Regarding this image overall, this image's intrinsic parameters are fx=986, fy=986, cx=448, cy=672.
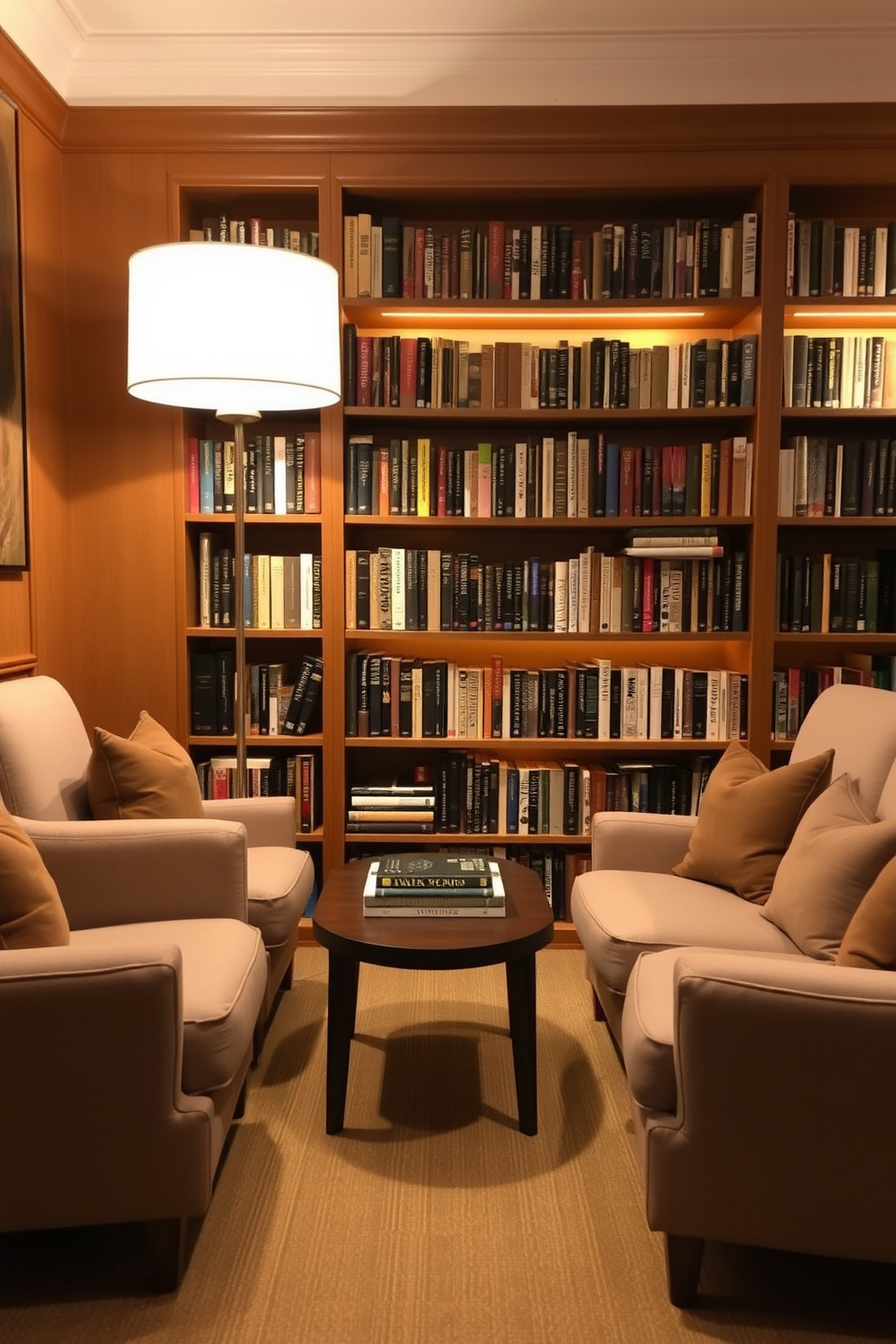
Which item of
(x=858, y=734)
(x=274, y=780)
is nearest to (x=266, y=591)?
(x=274, y=780)

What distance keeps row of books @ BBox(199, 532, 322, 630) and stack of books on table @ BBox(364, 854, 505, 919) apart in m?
1.17

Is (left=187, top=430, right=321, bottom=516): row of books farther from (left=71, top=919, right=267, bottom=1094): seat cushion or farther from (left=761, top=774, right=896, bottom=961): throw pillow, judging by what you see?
(left=761, top=774, right=896, bottom=961): throw pillow

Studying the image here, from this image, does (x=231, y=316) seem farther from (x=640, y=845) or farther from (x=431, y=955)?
(x=640, y=845)

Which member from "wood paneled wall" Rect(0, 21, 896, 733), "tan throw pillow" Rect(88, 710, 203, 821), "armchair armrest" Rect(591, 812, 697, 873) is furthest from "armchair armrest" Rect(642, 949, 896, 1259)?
"wood paneled wall" Rect(0, 21, 896, 733)

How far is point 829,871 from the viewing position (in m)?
1.92

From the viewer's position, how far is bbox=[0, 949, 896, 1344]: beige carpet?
1568 mm

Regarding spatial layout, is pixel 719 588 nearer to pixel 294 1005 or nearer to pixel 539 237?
pixel 539 237

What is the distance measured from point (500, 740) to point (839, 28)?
236cm

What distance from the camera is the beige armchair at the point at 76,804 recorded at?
222cm

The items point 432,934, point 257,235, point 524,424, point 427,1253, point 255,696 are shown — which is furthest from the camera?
point 524,424

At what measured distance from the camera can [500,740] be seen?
10.5 feet

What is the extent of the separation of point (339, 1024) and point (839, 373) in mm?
2440

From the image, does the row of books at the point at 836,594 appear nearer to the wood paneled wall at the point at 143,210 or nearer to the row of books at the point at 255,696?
the wood paneled wall at the point at 143,210

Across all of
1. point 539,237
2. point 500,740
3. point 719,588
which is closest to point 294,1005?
point 500,740
